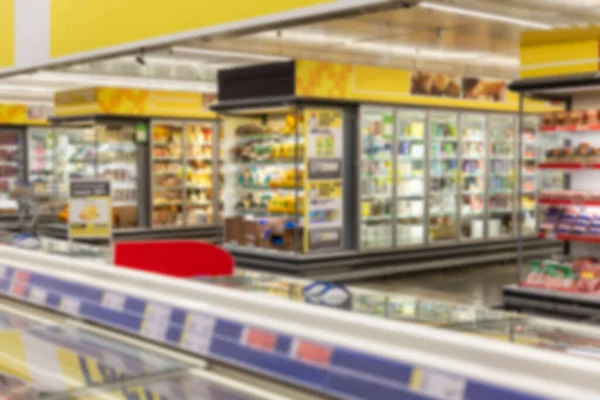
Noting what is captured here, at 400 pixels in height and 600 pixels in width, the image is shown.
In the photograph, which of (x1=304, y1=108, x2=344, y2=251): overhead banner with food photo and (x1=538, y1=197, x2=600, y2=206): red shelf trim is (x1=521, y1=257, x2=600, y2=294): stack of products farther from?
(x1=304, y1=108, x2=344, y2=251): overhead banner with food photo

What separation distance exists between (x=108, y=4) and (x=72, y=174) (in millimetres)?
12240

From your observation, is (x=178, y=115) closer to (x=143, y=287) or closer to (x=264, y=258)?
(x=264, y=258)

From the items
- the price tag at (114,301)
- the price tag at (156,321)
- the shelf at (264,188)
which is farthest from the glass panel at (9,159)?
the price tag at (156,321)

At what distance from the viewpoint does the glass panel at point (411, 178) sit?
474 inches

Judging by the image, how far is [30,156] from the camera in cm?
2080

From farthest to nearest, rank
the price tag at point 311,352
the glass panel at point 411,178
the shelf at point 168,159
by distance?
the shelf at point 168,159 → the glass panel at point 411,178 → the price tag at point 311,352

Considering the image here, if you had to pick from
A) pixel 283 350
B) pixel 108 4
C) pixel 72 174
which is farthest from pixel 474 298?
pixel 72 174

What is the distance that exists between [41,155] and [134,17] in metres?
17.3

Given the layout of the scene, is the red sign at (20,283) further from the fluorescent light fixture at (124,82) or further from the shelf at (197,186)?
the shelf at (197,186)

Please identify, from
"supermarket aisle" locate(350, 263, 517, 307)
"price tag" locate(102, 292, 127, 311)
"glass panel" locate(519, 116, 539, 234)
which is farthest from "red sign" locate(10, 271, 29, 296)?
"glass panel" locate(519, 116, 539, 234)

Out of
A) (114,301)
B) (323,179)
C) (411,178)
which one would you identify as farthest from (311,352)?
(411,178)

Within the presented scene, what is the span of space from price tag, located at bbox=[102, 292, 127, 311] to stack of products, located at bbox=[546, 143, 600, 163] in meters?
5.74

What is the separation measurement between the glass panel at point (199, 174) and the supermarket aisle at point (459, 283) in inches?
234

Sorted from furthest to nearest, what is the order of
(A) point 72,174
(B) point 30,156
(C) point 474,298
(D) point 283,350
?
1. (B) point 30,156
2. (A) point 72,174
3. (C) point 474,298
4. (D) point 283,350
